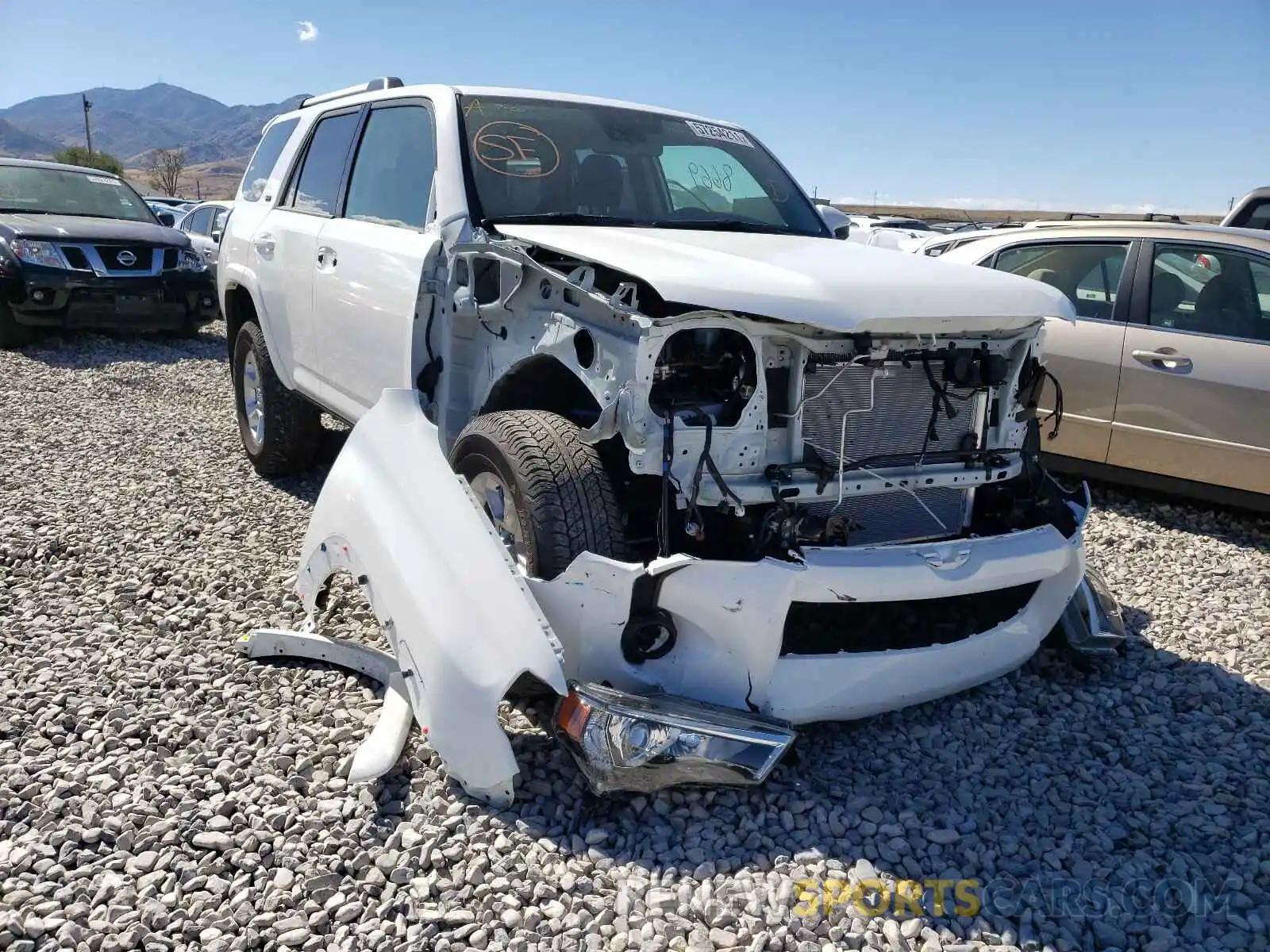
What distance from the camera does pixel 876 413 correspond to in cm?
303

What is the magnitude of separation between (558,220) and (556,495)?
1.30m

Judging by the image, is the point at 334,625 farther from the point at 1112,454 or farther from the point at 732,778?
the point at 1112,454

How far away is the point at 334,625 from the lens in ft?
12.0

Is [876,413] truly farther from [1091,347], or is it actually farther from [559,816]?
[1091,347]

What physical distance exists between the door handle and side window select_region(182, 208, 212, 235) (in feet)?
40.7

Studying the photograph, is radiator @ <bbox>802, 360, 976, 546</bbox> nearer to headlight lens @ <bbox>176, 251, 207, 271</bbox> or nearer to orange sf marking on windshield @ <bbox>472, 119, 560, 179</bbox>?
orange sf marking on windshield @ <bbox>472, 119, 560, 179</bbox>

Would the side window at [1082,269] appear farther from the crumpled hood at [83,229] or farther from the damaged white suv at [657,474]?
the crumpled hood at [83,229]

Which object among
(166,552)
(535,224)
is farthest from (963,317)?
(166,552)

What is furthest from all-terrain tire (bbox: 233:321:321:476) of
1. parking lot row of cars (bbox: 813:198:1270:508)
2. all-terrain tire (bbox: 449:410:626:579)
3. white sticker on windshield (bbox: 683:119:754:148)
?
parking lot row of cars (bbox: 813:198:1270:508)

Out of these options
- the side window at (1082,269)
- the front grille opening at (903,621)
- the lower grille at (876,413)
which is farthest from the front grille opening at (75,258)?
the lower grille at (876,413)

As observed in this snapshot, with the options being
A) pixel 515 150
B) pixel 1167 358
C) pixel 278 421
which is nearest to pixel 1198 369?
pixel 1167 358

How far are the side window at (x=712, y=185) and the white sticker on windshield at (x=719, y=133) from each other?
11 cm

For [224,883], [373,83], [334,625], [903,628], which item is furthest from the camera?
[373,83]

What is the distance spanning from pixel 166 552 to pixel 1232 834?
4.24 m
